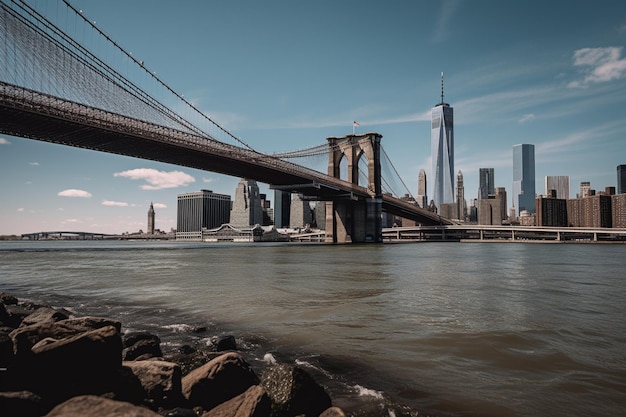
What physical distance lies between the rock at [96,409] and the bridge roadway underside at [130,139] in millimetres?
38564

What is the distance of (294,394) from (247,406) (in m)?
0.58

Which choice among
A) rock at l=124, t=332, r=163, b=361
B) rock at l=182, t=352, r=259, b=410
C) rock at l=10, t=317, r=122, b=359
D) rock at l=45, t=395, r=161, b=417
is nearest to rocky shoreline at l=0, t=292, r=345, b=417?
rock at l=182, t=352, r=259, b=410

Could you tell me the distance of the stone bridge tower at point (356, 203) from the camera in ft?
272

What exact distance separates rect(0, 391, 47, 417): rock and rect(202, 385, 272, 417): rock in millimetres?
1582

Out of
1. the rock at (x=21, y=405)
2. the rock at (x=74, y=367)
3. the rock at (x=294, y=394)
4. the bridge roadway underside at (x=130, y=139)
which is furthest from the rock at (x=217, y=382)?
the bridge roadway underside at (x=130, y=139)

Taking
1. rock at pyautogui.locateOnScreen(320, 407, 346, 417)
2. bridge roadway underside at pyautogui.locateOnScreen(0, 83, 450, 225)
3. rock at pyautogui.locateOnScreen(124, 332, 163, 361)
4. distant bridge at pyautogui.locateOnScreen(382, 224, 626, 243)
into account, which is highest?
bridge roadway underside at pyautogui.locateOnScreen(0, 83, 450, 225)

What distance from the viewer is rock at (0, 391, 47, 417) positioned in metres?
3.54

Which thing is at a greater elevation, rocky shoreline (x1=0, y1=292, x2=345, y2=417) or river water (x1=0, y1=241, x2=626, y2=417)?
rocky shoreline (x1=0, y1=292, x2=345, y2=417)

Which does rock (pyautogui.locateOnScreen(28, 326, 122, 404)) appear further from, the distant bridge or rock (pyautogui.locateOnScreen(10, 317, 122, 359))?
the distant bridge

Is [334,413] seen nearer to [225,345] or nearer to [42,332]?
[225,345]

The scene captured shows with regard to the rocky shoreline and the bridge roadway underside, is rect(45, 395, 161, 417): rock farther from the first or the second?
the bridge roadway underside

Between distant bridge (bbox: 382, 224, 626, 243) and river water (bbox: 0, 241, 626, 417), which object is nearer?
river water (bbox: 0, 241, 626, 417)

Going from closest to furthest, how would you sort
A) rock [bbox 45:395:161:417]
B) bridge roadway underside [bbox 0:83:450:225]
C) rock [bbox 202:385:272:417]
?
rock [bbox 45:395:161:417]
rock [bbox 202:385:272:417]
bridge roadway underside [bbox 0:83:450:225]

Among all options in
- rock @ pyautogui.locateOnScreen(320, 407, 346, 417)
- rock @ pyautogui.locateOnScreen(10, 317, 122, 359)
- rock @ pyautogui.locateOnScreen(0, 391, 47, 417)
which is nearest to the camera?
rock @ pyautogui.locateOnScreen(0, 391, 47, 417)
